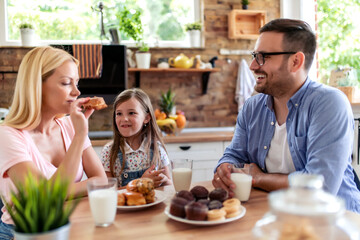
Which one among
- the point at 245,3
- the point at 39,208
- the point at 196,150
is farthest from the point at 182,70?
the point at 39,208

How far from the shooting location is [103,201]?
1.07 m

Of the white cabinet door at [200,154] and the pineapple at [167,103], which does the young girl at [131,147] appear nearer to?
the white cabinet door at [200,154]

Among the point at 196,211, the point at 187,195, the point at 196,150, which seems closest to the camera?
the point at 196,211

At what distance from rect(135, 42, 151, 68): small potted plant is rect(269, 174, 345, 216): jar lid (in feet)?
10.3

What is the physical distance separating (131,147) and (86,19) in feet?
7.34

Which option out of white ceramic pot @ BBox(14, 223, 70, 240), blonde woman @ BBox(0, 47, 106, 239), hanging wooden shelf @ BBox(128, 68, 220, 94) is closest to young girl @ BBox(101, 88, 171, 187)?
blonde woman @ BBox(0, 47, 106, 239)

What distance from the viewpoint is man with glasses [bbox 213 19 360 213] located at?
1.44m

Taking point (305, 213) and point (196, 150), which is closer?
point (305, 213)

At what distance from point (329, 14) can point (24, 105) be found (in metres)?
3.69

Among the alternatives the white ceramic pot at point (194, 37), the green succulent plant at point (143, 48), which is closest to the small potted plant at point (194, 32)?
the white ceramic pot at point (194, 37)

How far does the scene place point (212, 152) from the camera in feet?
11.0

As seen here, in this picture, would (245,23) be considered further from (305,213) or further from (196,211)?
(305,213)

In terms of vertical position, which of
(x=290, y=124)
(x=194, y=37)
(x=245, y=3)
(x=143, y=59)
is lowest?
(x=290, y=124)

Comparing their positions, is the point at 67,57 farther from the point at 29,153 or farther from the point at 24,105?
the point at 29,153
